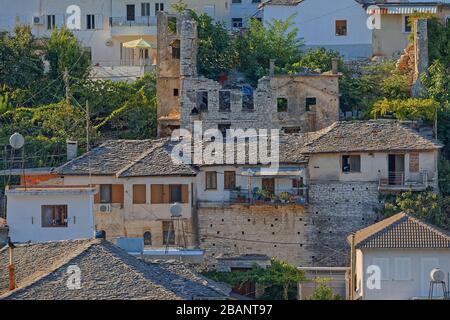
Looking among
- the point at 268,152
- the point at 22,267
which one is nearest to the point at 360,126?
the point at 268,152

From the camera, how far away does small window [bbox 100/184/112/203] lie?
61.6m

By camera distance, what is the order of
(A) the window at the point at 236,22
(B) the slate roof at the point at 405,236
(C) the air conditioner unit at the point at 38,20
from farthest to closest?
1. (C) the air conditioner unit at the point at 38,20
2. (A) the window at the point at 236,22
3. (B) the slate roof at the point at 405,236

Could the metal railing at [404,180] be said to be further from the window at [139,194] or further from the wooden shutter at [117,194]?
the wooden shutter at [117,194]

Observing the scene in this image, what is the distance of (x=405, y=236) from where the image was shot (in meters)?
52.2

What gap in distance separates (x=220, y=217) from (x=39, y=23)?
2035 cm

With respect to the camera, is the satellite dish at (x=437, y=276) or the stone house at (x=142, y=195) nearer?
the satellite dish at (x=437, y=276)

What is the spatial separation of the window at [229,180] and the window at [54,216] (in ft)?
20.6

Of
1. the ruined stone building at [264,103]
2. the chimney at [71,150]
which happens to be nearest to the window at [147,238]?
the chimney at [71,150]

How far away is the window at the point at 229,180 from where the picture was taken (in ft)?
202

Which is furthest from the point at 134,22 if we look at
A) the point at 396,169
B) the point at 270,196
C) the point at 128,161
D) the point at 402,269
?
the point at 402,269

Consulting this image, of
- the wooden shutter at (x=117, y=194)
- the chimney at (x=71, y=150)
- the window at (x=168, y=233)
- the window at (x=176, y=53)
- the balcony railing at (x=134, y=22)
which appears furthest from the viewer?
the balcony railing at (x=134, y=22)

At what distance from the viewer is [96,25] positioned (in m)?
78.8

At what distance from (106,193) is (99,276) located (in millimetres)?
16951

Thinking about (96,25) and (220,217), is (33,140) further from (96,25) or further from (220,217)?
(96,25)
